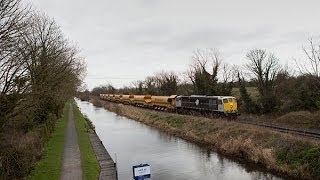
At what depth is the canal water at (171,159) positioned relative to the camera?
75.0ft

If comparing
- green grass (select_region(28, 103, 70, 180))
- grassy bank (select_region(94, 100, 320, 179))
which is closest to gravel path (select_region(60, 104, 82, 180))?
green grass (select_region(28, 103, 70, 180))

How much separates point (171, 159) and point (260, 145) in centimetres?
672

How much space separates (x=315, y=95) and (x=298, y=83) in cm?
447

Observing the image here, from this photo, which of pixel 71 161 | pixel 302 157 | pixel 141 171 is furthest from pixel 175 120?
pixel 141 171

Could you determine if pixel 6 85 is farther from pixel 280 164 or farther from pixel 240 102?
pixel 240 102

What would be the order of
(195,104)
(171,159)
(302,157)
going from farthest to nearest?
(195,104)
(171,159)
(302,157)

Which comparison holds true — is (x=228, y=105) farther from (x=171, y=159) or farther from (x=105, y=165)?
(x=105, y=165)

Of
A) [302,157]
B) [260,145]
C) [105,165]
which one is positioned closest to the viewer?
[302,157]

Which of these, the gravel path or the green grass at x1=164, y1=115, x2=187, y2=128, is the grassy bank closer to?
the green grass at x1=164, y1=115, x2=187, y2=128

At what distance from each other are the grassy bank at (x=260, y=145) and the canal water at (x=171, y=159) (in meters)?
1.08

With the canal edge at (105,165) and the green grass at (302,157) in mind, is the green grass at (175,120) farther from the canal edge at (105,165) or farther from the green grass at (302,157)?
the green grass at (302,157)

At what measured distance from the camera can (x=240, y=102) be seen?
172 ft

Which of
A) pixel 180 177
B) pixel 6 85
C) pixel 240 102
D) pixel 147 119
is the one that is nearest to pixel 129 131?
pixel 147 119

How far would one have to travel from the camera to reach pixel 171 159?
92.2ft
